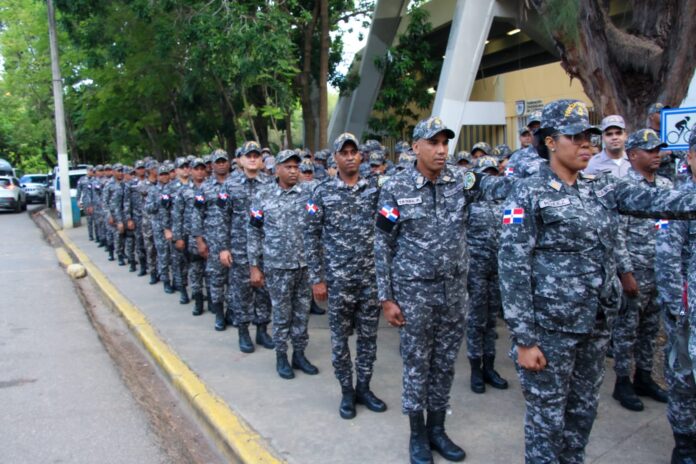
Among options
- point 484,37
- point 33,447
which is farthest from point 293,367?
point 484,37

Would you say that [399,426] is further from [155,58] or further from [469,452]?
[155,58]

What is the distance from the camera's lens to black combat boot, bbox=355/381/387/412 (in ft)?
14.8

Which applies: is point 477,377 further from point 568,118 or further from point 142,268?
point 142,268

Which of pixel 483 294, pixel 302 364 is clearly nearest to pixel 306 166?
pixel 302 364

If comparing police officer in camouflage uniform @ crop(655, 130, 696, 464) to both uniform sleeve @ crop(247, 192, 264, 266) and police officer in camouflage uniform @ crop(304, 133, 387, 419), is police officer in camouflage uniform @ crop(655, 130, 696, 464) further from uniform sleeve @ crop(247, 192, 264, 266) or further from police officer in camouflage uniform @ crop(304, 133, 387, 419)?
uniform sleeve @ crop(247, 192, 264, 266)

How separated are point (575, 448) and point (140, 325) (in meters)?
5.71

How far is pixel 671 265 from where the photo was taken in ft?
12.2

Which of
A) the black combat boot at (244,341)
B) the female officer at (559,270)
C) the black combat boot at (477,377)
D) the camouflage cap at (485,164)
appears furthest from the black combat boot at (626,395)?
the black combat boot at (244,341)

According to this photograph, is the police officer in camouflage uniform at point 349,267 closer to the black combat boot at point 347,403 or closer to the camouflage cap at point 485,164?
the black combat boot at point 347,403

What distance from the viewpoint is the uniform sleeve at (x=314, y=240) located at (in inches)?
182

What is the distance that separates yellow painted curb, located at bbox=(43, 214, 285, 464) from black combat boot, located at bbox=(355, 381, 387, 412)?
843 mm

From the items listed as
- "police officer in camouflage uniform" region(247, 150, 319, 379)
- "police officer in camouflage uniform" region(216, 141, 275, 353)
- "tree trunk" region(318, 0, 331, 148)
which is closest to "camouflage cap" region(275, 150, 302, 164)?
"police officer in camouflage uniform" region(247, 150, 319, 379)

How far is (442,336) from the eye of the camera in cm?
371

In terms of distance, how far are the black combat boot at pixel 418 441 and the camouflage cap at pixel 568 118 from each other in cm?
187
